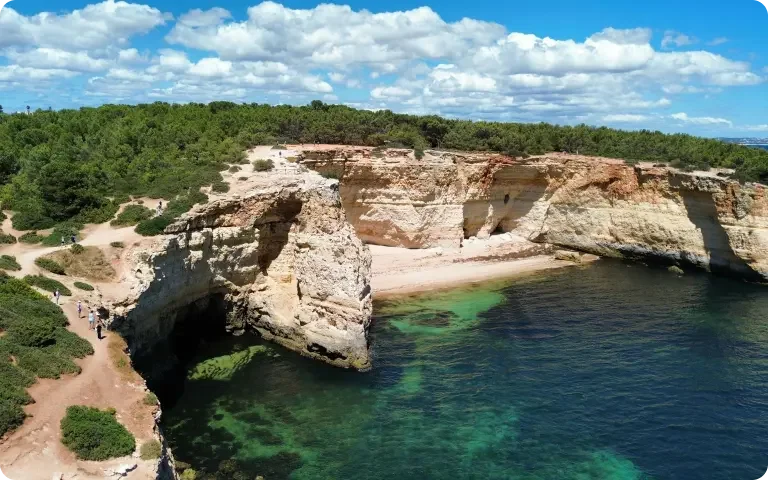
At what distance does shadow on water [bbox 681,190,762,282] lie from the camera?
4581 centimetres

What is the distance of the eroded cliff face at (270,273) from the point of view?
2716 centimetres

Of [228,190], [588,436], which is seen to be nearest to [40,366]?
[228,190]

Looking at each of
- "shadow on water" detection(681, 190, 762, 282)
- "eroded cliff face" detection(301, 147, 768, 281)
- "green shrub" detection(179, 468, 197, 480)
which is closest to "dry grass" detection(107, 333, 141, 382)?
"green shrub" detection(179, 468, 197, 480)

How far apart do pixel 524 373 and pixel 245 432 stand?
46.4 feet

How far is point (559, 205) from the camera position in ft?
178

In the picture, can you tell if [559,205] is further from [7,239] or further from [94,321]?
[7,239]

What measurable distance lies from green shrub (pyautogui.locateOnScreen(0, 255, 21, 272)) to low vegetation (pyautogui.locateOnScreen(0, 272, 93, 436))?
5.70 ft

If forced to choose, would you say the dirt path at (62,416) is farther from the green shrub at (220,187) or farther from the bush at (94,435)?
the green shrub at (220,187)

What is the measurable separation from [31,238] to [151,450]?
18.3 meters

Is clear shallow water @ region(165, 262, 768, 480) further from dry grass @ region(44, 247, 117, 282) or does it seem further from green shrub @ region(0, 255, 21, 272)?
green shrub @ region(0, 255, 21, 272)

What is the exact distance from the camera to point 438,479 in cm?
1991

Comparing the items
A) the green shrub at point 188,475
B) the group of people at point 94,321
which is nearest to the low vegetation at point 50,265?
the group of people at point 94,321

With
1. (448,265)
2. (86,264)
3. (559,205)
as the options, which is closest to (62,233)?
(86,264)

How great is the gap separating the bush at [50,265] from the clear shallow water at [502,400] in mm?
7764
